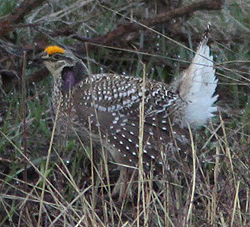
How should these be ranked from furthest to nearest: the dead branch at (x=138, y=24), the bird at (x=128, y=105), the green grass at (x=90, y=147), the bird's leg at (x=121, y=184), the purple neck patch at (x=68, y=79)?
the dead branch at (x=138, y=24), the purple neck patch at (x=68, y=79), the bird's leg at (x=121, y=184), the bird at (x=128, y=105), the green grass at (x=90, y=147)

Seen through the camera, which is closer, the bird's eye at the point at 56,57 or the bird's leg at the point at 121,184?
the bird's leg at the point at 121,184

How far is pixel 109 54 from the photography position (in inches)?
242

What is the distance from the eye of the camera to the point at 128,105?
508cm

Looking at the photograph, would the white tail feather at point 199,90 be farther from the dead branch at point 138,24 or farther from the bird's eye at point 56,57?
the bird's eye at point 56,57

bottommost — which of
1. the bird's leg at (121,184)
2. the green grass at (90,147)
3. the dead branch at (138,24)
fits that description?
the bird's leg at (121,184)

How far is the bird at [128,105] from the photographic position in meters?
4.98

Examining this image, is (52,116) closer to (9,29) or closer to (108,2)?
(9,29)

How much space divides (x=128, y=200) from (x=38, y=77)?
4.00 feet

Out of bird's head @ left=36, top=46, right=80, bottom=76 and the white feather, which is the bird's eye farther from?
the white feather

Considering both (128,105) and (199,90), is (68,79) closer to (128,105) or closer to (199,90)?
(128,105)

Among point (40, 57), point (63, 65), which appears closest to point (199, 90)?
point (63, 65)

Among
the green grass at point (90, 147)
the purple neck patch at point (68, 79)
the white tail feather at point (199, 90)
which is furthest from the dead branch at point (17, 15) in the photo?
the white tail feather at point (199, 90)

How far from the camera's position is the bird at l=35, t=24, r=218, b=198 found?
16.3 feet

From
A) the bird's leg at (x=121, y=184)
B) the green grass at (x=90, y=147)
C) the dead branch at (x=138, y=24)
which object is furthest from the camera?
the dead branch at (x=138, y=24)
